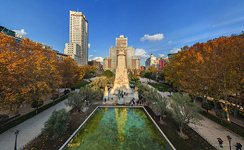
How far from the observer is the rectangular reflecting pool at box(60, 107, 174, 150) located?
46.0 feet

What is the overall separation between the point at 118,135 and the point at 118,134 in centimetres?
28

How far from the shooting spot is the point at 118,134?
16.9 m

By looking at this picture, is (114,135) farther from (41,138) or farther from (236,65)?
(236,65)

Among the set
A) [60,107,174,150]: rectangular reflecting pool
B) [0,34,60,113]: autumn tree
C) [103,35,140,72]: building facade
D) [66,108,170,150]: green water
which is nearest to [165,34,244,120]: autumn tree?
Answer: [60,107,174,150]: rectangular reflecting pool

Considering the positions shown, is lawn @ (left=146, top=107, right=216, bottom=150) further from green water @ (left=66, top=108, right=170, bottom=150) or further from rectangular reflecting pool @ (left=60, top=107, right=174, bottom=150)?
green water @ (left=66, top=108, right=170, bottom=150)

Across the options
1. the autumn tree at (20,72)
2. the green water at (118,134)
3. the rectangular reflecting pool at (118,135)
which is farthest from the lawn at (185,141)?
the autumn tree at (20,72)

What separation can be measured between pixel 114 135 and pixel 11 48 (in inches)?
772

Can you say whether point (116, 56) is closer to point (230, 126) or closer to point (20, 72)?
point (20, 72)

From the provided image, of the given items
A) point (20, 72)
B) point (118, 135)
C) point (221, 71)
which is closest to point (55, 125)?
point (118, 135)

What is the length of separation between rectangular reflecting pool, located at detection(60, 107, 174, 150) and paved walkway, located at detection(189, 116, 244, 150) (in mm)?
4869

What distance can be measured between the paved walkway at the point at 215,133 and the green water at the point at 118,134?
199 inches

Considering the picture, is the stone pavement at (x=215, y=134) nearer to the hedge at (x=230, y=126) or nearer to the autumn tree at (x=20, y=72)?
the hedge at (x=230, y=126)

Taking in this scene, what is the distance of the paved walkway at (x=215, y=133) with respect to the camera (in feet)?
47.9

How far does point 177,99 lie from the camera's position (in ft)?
57.2
